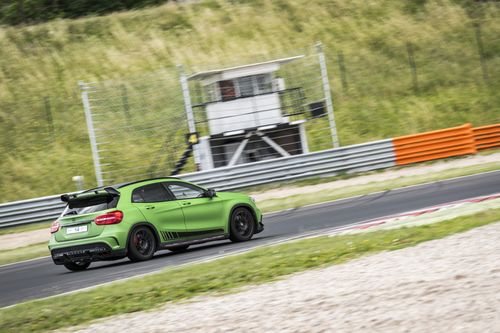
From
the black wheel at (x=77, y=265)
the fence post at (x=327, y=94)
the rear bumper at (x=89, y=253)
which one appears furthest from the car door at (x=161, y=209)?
the fence post at (x=327, y=94)

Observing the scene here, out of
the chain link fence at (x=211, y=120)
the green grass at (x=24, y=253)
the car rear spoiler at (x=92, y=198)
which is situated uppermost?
the chain link fence at (x=211, y=120)

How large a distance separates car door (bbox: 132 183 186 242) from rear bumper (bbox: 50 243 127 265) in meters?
0.81

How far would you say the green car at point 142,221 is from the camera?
13359 mm

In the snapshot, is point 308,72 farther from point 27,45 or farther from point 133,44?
point 27,45

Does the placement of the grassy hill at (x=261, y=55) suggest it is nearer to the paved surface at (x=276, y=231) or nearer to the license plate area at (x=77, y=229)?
the paved surface at (x=276, y=231)

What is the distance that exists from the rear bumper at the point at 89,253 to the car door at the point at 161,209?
806 mm

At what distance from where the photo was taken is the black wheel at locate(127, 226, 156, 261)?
1349 cm

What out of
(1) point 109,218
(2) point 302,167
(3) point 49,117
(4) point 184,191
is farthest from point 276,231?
(3) point 49,117

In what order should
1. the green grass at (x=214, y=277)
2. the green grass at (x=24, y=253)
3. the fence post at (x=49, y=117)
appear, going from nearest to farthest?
1. the green grass at (x=214, y=277)
2. the green grass at (x=24, y=253)
3. the fence post at (x=49, y=117)

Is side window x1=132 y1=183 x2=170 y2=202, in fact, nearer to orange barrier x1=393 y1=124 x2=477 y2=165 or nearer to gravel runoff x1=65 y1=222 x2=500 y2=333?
gravel runoff x1=65 y1=222 x2=500 y2=333

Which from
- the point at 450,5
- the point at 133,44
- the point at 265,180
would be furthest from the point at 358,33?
the point at 265,180

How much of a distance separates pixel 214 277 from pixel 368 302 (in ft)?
9.63

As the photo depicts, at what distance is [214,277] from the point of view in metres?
10.1

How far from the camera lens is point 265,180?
26922 millimetres
